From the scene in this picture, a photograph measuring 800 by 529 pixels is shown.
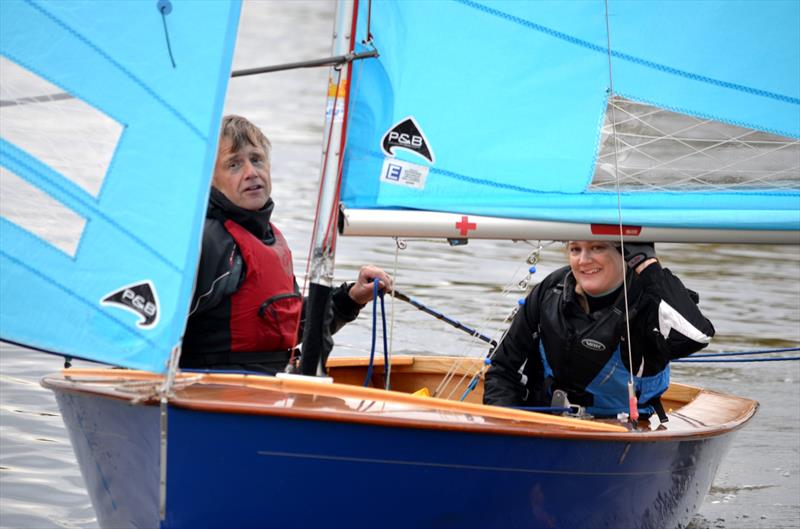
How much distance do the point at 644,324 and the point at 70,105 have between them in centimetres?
172

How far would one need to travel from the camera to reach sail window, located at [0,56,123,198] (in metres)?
3.07

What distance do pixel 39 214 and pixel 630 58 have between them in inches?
64.8

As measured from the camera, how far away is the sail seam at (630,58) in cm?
353

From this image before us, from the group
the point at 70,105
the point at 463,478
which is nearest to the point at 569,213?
the point at 463,478

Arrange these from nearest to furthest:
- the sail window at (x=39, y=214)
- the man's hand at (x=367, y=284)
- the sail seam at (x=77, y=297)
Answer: the sail seam at (x=77, y=297) < the sail window at (x=39, y=214) < the man's hand at (x=367, y=284)

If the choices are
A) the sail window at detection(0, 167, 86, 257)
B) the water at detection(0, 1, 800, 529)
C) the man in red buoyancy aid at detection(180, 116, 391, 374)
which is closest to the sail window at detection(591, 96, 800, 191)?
the man in red buoyancy aid at detection(180, 116, 391, 374)

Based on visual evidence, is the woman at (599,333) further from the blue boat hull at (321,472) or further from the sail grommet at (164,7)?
Result: the sail grommet at (164,7)

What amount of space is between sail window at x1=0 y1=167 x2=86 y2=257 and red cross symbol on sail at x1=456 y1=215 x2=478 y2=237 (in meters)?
0.97

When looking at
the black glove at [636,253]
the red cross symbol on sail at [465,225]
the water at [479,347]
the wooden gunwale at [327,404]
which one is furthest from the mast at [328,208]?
the black glove at [636,253]

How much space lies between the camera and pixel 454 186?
3.52 m

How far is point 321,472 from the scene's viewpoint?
300 centimetres

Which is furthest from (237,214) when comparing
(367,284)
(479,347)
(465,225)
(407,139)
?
(479,347)

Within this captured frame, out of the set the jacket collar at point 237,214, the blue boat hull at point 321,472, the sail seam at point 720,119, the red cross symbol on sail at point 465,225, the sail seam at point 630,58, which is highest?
the sail seam at point 630,58

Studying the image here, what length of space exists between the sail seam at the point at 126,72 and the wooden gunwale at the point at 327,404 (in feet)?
1.98
